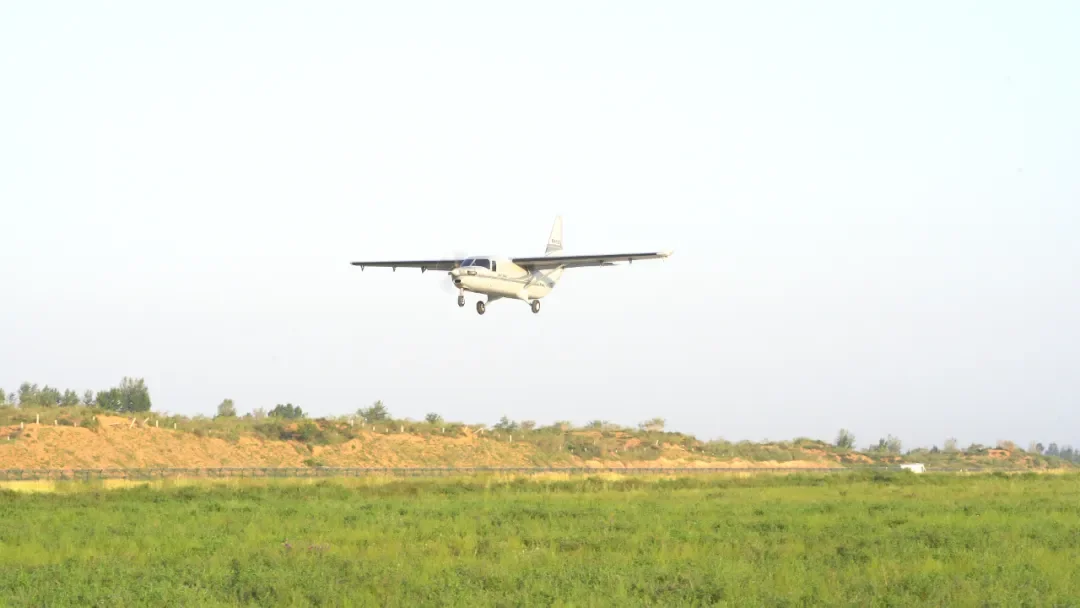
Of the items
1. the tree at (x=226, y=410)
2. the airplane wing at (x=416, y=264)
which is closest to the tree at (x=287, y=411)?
the tree at (x=226, y=410)

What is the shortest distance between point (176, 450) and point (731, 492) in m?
39.8

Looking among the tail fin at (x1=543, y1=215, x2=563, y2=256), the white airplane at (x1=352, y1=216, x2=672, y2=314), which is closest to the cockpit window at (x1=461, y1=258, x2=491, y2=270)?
the white airplane at (x1=352, y1=216, x2=672, y2=314)

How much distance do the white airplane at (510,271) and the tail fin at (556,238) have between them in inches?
519

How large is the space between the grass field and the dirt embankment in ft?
83.2

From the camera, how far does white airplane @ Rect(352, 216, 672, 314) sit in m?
51.6

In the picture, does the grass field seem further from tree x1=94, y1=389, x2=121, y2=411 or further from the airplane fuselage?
tree x1=94, y1=389, x2=121, y2=411

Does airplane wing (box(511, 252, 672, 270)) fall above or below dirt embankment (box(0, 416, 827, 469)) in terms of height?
above

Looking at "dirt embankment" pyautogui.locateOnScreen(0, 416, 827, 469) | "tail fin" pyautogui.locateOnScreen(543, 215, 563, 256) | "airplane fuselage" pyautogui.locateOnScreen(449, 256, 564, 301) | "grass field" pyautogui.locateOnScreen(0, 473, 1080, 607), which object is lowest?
"grass field" pyautogui.locateOnScreen(0, 473, 1080, 607)

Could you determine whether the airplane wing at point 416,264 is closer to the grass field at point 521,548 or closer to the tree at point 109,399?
the grass field at point 521,548

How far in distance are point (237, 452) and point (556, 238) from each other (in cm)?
2516

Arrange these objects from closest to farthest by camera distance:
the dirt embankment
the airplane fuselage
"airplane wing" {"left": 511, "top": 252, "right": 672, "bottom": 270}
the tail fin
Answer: the airplane fuselage < "airplane wing" {"left": 511, "top": 252, "right": 672, "bottom": 270} < the dirt embankment < the tail fin

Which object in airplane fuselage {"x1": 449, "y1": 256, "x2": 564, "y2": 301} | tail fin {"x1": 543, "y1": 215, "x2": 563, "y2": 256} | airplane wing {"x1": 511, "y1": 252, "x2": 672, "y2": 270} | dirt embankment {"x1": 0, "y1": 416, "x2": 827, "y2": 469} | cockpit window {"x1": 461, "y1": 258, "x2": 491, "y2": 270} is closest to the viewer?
airplane fuselage {"x1": 449, "y1": 256, "x2": 564, "y2": 301}

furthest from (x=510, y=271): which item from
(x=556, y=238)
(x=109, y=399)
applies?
(x=109, y=399)

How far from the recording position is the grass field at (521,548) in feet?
70.7
